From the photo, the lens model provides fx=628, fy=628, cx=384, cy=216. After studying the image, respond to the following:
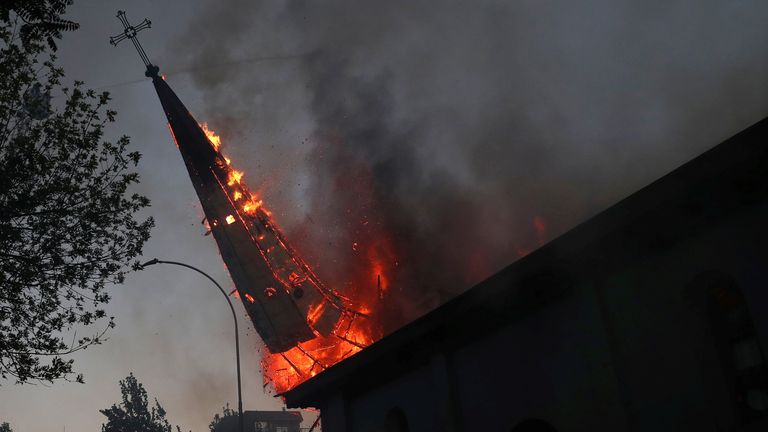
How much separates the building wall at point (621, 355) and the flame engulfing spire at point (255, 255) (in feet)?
59.1

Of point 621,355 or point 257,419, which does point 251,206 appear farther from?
point 257,419

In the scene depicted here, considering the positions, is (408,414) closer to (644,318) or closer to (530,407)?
(530,407)

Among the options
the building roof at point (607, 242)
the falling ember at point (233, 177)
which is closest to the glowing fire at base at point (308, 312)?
the falling ember at point (233, 177)

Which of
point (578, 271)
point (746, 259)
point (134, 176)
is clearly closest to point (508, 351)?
point (578, 271)

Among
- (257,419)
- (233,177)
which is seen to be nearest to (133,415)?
(257,419)

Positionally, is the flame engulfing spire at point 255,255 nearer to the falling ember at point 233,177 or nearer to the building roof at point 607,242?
the falling ember at point 233,177

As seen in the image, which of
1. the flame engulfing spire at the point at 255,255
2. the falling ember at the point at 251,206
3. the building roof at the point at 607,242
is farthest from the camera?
the falling ember at the point at 251,206

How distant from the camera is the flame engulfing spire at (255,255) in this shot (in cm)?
3002

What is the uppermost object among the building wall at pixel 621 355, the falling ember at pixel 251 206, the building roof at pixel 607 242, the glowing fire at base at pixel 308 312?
the falling ember at pixel 251 206

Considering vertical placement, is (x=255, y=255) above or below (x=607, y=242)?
above

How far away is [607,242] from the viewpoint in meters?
10.2

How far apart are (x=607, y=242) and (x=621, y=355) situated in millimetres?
1791

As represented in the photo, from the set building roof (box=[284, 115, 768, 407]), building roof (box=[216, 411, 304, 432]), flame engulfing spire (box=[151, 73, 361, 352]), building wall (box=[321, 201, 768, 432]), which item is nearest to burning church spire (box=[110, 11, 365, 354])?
flame engulfing spire (box=[151, 73, 361, 352])

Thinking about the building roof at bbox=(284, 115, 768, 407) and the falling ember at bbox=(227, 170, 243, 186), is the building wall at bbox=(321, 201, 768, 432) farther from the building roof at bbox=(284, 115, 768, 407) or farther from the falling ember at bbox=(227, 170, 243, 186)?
the falling ember at bbox=(227, 170, 243, 186)
